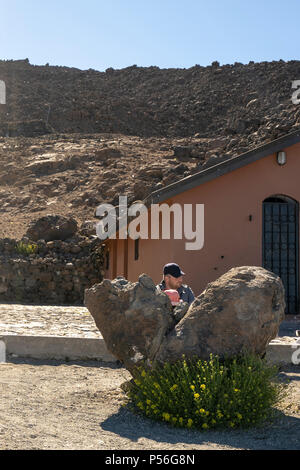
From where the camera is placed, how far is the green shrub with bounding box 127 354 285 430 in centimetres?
570

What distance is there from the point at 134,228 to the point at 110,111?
113 ft

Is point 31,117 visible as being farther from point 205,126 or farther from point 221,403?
point 221,403

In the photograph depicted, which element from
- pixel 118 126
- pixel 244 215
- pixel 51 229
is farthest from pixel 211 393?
pixel 118 126

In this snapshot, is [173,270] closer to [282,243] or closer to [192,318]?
[192,318]

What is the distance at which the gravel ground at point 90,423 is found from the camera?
199 inches

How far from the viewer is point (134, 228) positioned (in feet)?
54.6

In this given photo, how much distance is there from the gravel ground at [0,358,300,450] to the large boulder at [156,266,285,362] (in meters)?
0.76

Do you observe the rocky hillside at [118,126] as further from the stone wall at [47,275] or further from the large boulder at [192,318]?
the large boulder at [192,318]

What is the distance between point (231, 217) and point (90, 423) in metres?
9.18

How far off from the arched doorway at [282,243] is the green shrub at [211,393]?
8.87 metres

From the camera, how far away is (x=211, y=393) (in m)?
5.70
